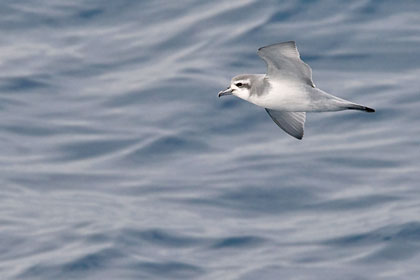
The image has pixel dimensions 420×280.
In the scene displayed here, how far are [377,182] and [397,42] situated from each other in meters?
4.89

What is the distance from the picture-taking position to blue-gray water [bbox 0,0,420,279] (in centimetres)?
3662

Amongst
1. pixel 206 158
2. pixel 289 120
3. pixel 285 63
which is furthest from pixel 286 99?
pixel 206 158

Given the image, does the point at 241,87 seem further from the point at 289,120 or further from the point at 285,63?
the point at 289,120

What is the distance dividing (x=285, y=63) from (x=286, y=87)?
40 centimetres

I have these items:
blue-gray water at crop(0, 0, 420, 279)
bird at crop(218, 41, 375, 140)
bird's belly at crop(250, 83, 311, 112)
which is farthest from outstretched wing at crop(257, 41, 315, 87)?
blue-gray water at crop(0, 0, 420, 279)

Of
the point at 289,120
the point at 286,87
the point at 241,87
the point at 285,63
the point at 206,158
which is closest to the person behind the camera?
the point at 285,63

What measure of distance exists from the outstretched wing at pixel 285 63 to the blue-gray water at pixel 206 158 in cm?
1729

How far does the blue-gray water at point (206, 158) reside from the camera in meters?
36.6

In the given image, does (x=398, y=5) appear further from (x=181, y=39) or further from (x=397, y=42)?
(x=181, y=39)

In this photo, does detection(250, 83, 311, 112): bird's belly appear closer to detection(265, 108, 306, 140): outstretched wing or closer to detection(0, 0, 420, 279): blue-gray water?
detection(265, 108, 306, 140): outstretched wing

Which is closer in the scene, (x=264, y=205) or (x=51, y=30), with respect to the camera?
(x=264, y=205)

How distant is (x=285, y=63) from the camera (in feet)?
60.4

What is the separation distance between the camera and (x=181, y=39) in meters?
41.6

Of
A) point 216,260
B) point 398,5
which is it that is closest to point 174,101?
point 216,260
